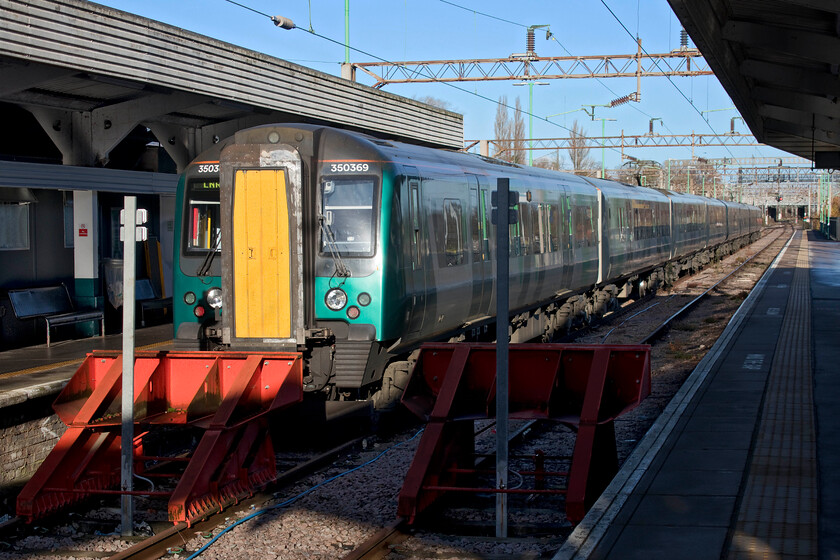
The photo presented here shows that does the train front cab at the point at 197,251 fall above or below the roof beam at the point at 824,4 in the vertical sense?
below

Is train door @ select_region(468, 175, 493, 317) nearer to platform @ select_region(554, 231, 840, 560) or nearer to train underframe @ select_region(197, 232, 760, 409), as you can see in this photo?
train underframe @ select_region(197, 232, 760, 409)

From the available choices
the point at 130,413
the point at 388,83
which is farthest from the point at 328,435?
the point at 388,83

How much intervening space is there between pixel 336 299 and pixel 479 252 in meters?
3.30

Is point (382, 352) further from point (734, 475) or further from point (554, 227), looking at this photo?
point (554, 227)

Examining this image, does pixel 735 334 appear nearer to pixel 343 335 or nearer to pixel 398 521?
pixel 343 335

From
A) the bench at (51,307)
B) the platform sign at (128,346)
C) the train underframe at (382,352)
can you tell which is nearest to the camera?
the platform sign at (128,346)

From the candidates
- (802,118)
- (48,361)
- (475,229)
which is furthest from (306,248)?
(802,118)

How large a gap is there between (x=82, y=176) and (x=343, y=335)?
5479 mm

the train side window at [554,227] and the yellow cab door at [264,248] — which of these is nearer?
the yellow cab door at [264,248]

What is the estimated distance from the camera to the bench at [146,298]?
52.9 feet

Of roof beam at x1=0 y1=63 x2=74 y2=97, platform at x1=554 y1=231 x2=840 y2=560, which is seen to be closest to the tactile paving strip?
platform at x1=554 y1=231 x2=840 y2=560

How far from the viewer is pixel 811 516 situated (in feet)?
20.4

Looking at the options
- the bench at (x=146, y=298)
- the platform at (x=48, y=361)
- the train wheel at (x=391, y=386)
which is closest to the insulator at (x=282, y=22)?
the bench at (x=146, y=298)

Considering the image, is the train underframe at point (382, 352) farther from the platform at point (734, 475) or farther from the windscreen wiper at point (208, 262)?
the platform at point (734, 475)
